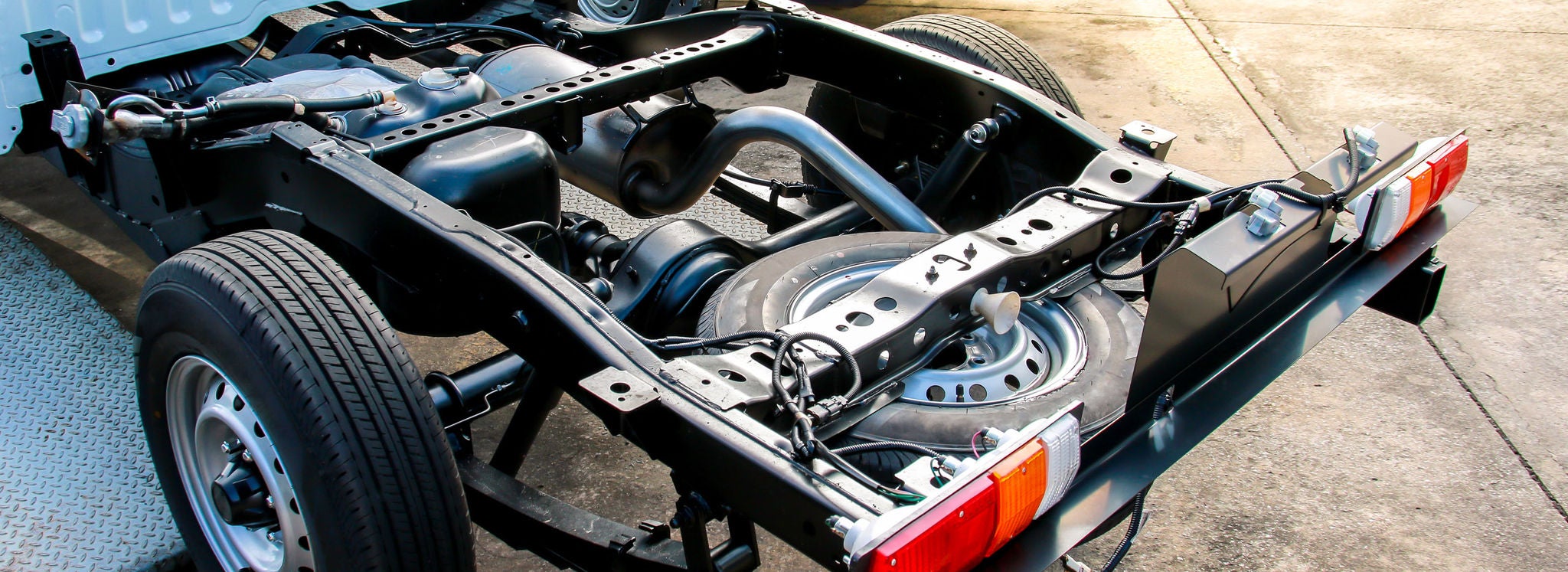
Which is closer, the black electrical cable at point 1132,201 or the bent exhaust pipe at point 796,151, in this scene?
the black electrical cable at point 1132,201

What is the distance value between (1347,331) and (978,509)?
2401mm

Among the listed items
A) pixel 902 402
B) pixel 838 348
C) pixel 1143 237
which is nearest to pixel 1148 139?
pixel 1143 237

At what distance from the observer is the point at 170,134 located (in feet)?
7.02

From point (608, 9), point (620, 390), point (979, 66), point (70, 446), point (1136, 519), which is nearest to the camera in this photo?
point (620, 390)

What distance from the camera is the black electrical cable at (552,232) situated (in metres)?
2.07

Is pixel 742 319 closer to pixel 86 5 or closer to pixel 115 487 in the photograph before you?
pixel 115 487

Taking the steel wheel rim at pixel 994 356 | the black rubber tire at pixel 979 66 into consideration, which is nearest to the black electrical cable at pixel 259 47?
the black rubber tire at pixel 979 66

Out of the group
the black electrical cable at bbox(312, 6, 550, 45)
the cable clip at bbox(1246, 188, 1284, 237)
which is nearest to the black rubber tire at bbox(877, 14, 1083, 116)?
the cable clip at bbox(1246, 188, 1284, 237)

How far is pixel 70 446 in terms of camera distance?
2.58m

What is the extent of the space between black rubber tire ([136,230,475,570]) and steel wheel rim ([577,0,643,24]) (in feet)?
7.85

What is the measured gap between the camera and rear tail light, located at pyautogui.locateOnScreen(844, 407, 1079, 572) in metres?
1.26

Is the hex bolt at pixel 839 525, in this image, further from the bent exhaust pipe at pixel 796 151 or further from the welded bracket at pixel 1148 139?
the welded bracket at pixel 1148 139

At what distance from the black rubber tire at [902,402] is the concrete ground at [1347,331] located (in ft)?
2.04

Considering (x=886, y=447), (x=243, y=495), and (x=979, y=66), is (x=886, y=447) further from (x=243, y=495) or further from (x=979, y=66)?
(x=979, y=66)
